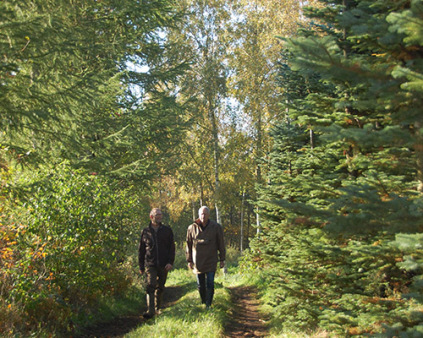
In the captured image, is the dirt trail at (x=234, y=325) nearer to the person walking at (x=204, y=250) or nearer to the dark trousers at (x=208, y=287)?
the dark trousers at (x=208, y=287)

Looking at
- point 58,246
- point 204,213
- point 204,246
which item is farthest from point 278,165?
point 58,246

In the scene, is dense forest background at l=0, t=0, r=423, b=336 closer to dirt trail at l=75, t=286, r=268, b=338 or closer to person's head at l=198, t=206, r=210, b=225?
dirt trail at l=75, t=286, r=268, b=338

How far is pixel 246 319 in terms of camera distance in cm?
884

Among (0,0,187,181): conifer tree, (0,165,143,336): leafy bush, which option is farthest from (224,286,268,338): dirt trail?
(0,0,187,181): conifer tree

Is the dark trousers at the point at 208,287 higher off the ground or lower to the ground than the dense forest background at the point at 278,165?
lower

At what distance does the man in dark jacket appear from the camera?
8.50 m

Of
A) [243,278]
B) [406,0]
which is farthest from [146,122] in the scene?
[406,0]

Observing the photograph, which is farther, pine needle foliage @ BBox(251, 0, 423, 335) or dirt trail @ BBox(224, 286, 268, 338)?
dirt trail @ BBox(224, 286, 268, 338)

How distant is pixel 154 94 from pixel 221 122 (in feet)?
32.6

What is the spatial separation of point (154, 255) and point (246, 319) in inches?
103

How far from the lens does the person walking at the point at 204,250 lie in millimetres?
8391

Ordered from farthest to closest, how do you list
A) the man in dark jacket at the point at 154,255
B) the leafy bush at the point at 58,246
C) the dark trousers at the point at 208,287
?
the man in dark jacket at the point at 154,255
the dark trousers at the point at 208,287
the leafy bush at the point at 58,246

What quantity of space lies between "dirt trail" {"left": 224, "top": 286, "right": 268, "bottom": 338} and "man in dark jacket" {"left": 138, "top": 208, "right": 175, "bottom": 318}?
1.84 m

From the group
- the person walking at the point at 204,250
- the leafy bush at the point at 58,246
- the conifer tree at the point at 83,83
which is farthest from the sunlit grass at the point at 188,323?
the conifer tree at the point at 83,83
